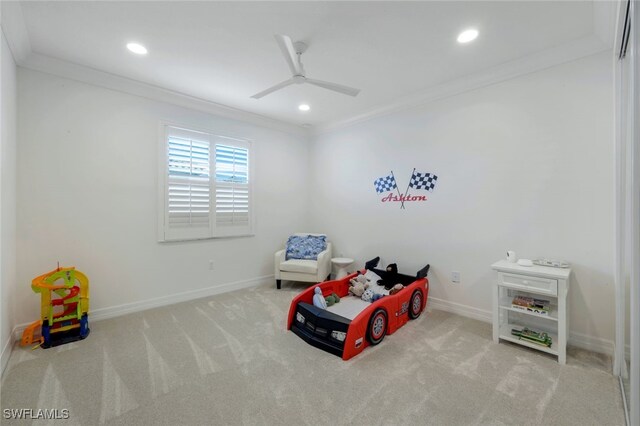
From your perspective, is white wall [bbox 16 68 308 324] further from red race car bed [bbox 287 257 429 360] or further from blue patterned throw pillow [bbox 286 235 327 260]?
red race car bed [bbox 287 257 429 360]

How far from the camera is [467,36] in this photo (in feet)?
7.86

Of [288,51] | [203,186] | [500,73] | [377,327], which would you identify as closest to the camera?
[288,51]

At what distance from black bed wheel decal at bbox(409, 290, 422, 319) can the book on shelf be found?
0.89 metres

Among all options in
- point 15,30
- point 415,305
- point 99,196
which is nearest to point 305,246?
point 415,305

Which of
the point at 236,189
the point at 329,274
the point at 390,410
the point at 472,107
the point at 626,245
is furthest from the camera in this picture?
the point at 329,274

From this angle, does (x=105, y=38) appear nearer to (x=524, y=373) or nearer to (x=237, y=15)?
(x=237, y=15)

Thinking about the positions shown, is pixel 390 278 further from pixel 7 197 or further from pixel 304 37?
pixel 7 197

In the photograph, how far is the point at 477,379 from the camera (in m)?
1.99

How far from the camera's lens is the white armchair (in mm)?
4004

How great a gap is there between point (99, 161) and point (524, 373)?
179 inches

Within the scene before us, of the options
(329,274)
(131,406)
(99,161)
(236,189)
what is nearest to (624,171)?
(329,274)

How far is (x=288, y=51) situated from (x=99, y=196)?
2.67m

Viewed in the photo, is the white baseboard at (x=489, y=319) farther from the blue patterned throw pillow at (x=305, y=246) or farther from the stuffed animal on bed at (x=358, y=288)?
the blue patterned throw pillow at (x=305, y=246)

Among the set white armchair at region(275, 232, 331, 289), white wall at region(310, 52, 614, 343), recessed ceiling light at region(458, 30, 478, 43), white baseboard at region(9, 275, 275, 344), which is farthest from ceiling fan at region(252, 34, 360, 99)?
white baseboard at region(9, 275, 275, 344)
